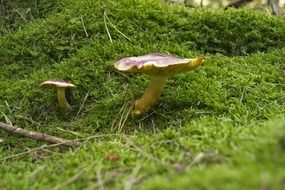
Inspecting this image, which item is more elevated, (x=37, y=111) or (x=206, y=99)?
(x=206, y=99)

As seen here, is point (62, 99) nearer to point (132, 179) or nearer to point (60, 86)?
point (60, 86)

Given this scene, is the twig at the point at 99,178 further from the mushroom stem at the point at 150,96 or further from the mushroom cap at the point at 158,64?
the mushroom stem at the point at 150,96

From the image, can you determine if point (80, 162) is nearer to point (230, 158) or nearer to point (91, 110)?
point (230, 158)

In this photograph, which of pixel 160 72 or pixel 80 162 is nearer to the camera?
pixel 80 162

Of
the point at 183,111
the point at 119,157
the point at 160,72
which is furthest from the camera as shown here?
the point at 183,111

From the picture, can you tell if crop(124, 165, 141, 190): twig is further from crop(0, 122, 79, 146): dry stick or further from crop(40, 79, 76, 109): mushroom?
crop(40, 79, 76, 109): mushroom

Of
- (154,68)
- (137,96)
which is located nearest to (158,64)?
(154,68)

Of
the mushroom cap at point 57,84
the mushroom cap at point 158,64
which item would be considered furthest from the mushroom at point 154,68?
the mushroom cap at point 57,84

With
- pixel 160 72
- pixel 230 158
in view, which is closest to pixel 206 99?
pixel 160 72
